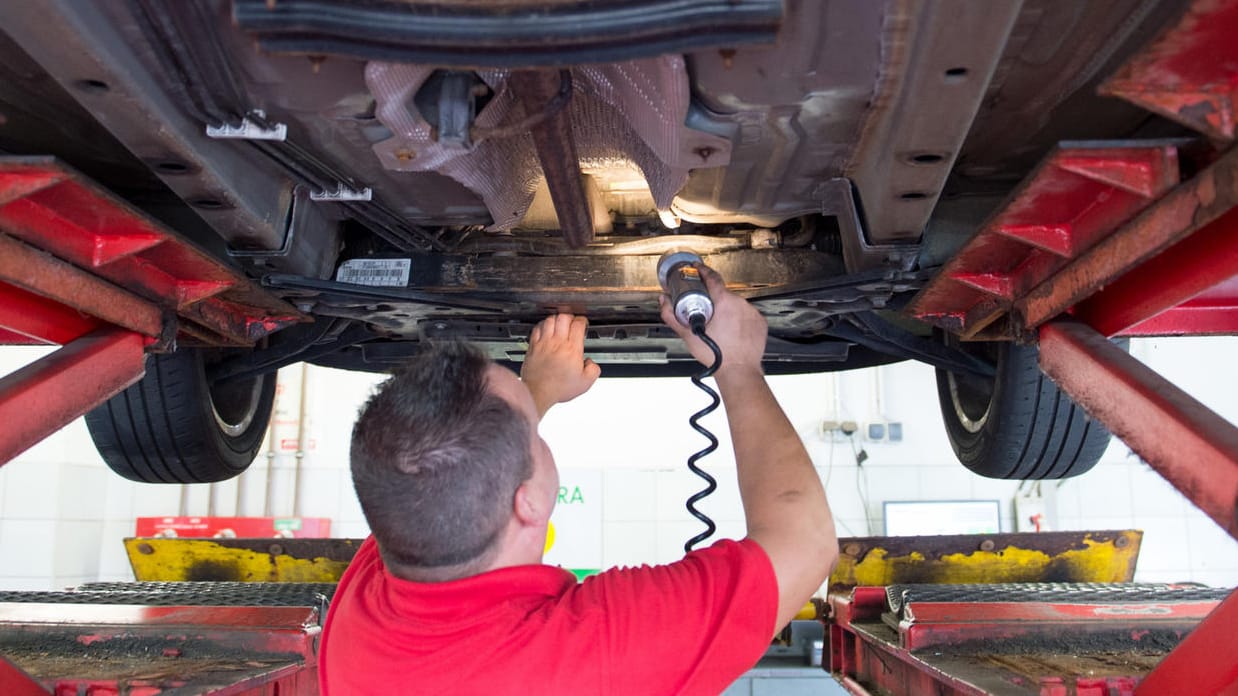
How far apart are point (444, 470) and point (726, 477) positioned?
666 centimetres

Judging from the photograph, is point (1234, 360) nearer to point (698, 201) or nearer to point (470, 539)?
point (698, 201)

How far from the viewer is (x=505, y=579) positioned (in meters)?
1.17

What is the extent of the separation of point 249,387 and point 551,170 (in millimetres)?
2004

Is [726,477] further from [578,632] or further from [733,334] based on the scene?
[578,632]

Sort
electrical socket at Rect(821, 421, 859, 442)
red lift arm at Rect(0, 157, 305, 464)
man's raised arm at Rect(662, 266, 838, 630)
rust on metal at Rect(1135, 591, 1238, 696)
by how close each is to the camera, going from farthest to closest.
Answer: electrical socket at Rect(821, 421, 859, 442)
red lift arm at Rect(0, 157, 305, 464)
rust on metal at Rect(1135, 591, 1238, 696)
man's raised arm at Rect(662, 266, 838, 630)

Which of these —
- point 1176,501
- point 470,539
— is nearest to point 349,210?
point 470,539

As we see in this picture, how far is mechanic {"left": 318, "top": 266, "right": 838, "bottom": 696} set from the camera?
1.14 metres

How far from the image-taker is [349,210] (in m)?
1.94

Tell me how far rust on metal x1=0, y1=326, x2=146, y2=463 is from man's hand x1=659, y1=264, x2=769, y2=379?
1169mm

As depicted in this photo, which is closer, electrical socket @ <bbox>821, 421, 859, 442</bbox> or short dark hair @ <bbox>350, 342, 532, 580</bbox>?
short dark hair @ <bbox>350, 342, 532, 580</bbox>

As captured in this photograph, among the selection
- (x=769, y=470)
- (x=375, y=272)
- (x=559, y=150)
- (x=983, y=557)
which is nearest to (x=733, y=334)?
(x=769, y=470)

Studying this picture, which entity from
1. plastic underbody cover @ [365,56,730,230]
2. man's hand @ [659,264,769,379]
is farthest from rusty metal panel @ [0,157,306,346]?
man's hand @ [659,264,769,379]

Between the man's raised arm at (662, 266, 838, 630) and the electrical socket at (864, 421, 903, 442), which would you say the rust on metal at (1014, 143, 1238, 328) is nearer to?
the man's raised arm at (662, 266, 838, 630)

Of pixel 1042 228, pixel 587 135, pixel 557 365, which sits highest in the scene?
pixel 587 135
